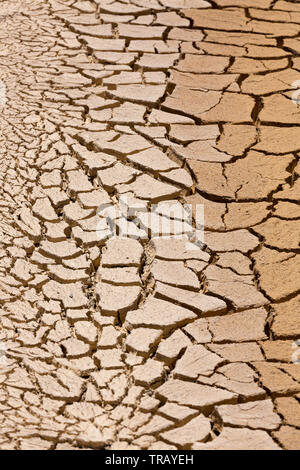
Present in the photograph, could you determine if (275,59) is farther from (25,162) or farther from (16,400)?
(16,400)

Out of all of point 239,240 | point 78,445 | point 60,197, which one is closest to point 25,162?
point 60,197

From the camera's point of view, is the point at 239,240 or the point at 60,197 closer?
the point at 239,240

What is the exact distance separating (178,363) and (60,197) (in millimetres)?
1164

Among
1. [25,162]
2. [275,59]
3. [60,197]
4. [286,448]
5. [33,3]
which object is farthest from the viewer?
[33,3]

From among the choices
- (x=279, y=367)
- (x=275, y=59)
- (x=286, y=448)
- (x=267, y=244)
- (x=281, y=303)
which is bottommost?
(x=286, y=448)

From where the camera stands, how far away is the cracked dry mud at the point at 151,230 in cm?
260

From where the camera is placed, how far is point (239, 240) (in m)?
3.29

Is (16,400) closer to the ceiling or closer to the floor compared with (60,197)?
closer to the floor

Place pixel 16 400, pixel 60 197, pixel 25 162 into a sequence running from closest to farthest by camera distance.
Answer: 1. pixel 16 400
2. pixel 60 197
3. pixel 25 162

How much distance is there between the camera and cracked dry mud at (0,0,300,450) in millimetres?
2600

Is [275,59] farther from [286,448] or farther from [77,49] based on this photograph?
[286,448]

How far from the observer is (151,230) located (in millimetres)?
3369

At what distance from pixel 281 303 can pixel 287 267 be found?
0.69ft

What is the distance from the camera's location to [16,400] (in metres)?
2.63
